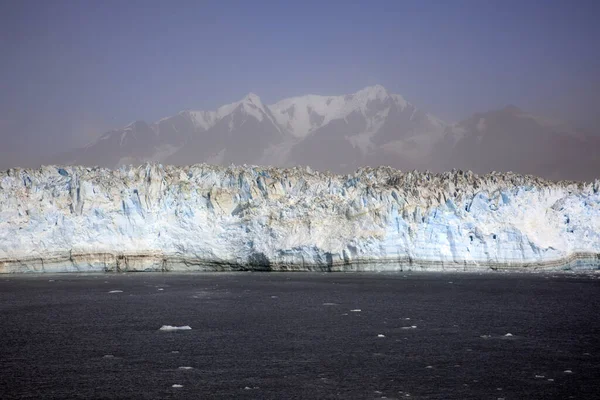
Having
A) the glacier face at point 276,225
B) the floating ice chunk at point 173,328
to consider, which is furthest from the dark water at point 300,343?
the glacier face at point 276,225

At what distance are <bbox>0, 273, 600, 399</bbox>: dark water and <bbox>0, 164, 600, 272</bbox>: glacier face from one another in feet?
27.2

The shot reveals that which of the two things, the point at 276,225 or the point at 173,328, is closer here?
the point at 173,328

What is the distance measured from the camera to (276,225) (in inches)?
1422

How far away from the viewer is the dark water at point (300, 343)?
10719 millimetres

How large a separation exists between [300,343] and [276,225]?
2165cm

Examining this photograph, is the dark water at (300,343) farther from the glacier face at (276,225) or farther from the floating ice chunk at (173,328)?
the glacier face at (276,225)

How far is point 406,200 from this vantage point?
36594mm

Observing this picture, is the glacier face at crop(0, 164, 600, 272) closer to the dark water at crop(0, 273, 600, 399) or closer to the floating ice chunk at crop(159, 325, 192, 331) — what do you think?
the dark water at crop(0, 273, 600, 399)

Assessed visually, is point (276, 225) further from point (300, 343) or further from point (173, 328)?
point (300, 343)

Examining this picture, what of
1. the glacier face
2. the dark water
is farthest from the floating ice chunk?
the glacier face

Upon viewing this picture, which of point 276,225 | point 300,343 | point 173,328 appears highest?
point 276,225

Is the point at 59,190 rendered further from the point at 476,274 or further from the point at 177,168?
the point at 476,274

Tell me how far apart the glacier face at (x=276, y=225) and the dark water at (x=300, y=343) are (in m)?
8.28

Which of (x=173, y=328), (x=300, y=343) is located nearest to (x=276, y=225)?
(x=173, y=328)
